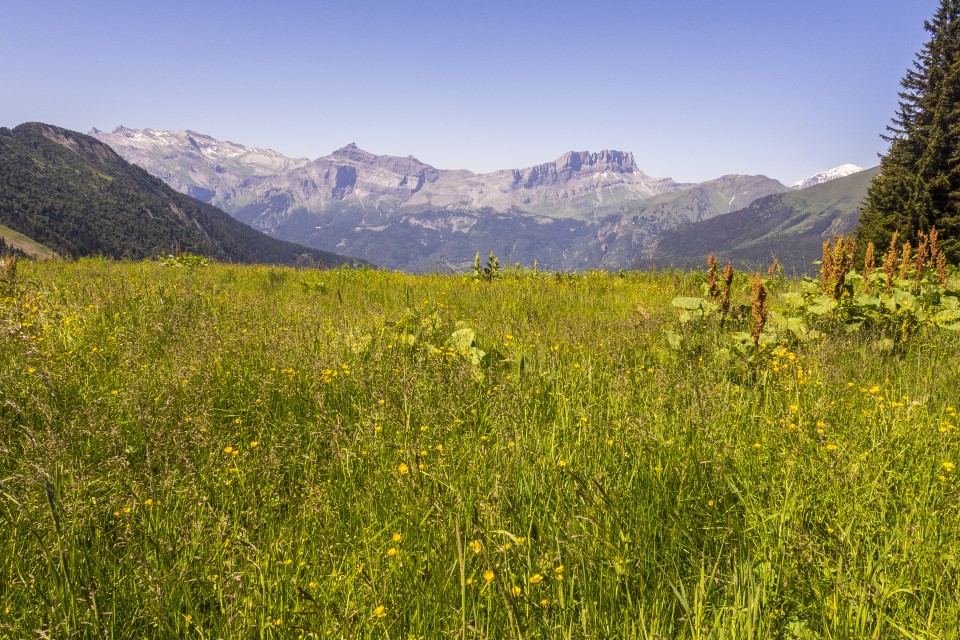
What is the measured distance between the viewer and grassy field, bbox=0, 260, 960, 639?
1870 millimetres

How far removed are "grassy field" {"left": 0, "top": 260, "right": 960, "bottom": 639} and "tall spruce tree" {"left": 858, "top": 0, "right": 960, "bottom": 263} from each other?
27675mm

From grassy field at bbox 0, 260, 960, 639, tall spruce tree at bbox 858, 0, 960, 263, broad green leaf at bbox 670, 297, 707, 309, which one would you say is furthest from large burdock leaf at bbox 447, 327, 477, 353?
tall spruce tree at bbox 858, 0, 960, 263

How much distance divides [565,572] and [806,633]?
0.91m

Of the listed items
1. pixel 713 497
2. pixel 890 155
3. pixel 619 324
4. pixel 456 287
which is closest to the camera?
pixel 713 497

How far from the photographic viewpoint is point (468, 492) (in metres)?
2.59

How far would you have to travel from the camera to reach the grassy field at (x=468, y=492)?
73.6 inches

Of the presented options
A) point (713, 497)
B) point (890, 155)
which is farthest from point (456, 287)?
point (890, 155)

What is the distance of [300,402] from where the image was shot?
423 cm

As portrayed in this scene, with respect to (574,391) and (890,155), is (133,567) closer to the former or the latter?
(574,391)

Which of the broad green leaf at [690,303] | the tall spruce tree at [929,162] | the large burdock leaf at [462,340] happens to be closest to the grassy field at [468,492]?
the large burdock leaf at [462,340]

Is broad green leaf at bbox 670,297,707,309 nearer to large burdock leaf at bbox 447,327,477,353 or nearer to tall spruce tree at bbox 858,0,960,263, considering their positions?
large burdock leaf at bbox 447,327,477,353

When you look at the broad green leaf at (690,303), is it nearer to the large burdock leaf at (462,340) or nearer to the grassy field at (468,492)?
the grassy field at (468,492)

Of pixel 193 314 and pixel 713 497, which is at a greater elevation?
pixel 193 314

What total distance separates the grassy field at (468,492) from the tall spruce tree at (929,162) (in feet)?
90.8
